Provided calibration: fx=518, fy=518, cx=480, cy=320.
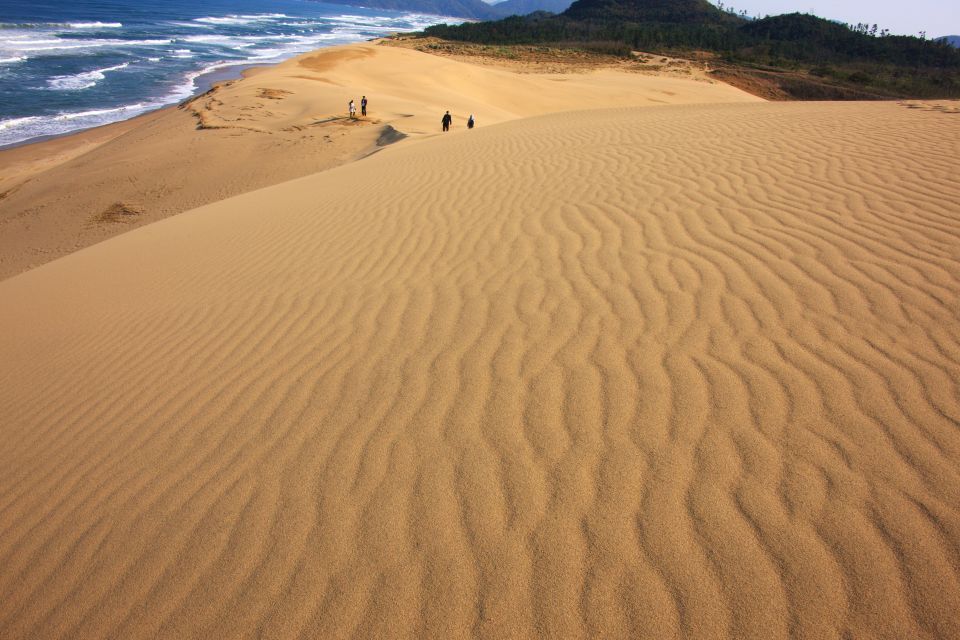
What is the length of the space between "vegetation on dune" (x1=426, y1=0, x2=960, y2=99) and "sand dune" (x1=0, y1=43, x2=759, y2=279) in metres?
14.9

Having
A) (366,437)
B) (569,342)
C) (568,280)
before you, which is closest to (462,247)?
(568,280)

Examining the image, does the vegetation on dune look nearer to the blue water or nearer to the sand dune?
the sand dune

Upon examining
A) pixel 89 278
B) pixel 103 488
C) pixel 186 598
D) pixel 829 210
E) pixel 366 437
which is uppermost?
pixel 829 210

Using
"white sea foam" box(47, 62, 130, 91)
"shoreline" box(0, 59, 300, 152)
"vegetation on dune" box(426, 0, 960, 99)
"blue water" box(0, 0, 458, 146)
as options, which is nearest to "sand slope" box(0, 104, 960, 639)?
"shoreline" box(0, 59, 300, 152)

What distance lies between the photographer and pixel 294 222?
673cm

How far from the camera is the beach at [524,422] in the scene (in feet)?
5.98

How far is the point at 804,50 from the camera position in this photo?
158 feet

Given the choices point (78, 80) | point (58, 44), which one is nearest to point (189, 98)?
point (78, 80)

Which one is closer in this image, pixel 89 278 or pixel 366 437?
pixel 366 437

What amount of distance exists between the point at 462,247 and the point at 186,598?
3.39m

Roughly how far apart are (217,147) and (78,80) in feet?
70.7

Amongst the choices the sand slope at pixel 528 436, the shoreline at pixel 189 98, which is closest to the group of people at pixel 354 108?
the shoreline at pixel 189 98

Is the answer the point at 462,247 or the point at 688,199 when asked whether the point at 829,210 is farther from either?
the point at 462,247

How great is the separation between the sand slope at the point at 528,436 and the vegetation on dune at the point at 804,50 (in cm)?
3626
